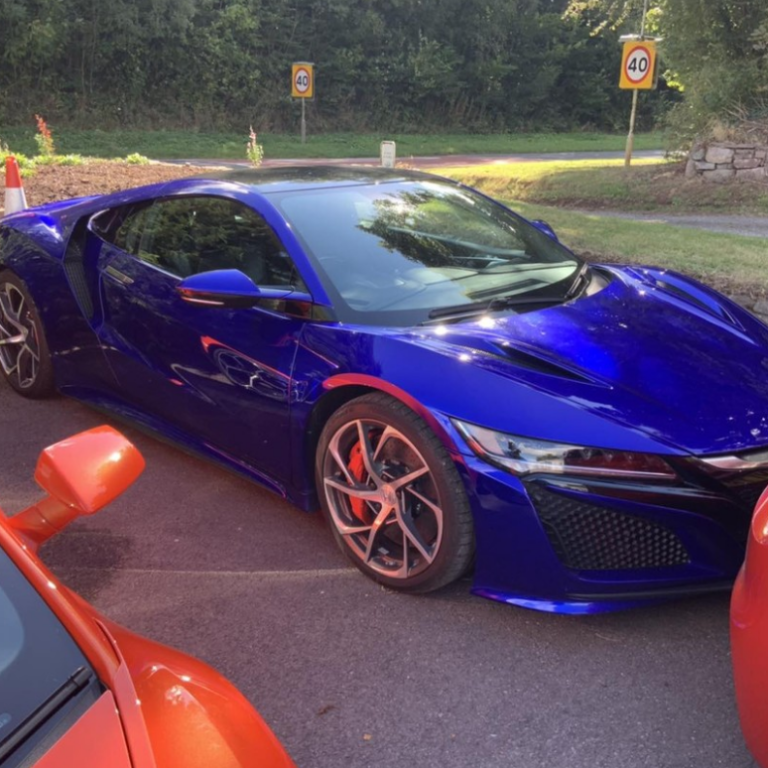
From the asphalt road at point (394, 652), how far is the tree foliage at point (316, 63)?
2793cm

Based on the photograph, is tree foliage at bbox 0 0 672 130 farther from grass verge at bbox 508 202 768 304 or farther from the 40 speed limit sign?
grass verge at bbox 508 202 768 304

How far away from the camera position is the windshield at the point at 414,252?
339cm

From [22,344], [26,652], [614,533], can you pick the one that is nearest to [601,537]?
[614,533]

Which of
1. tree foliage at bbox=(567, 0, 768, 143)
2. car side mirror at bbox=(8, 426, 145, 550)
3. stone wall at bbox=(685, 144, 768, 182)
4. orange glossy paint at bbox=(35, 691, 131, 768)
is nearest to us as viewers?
orange glossy paint at bbox=(35, 691, 131, 768)

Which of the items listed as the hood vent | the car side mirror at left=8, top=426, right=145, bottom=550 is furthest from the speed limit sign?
the car side mirror at left=8, top=426, right=145, bottom=550

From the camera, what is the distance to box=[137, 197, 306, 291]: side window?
11.8ft

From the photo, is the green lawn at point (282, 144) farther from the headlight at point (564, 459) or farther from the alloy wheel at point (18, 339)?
the headlight at point (564, 459)

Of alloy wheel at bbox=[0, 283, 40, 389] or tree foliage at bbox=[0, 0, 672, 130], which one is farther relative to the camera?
tree foliage at bbox=[0, 0, 672, 130]

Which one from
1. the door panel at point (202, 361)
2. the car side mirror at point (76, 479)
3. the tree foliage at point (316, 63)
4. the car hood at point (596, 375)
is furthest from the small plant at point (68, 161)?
the tree foliage at point (316, 63)

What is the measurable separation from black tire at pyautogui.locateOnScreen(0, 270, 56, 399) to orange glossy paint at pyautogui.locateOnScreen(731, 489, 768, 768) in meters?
3.79

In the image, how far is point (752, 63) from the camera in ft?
46.8

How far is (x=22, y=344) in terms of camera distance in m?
4.86

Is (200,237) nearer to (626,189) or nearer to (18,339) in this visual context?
(18,339)

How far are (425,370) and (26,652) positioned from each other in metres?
1.76
